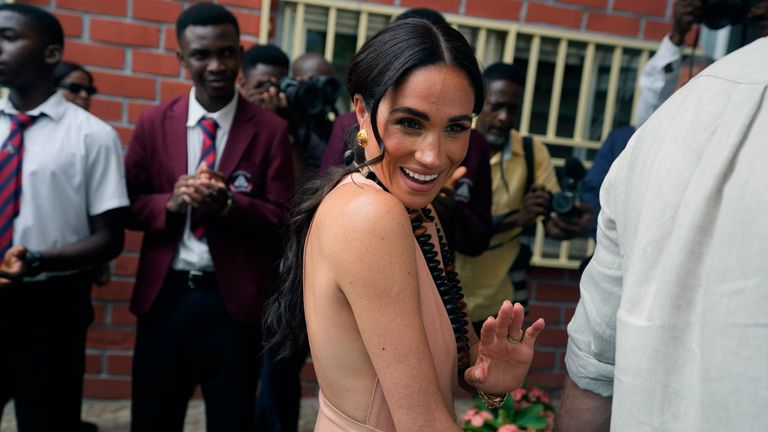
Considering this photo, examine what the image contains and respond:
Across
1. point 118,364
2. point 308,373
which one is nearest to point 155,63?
point 118,364

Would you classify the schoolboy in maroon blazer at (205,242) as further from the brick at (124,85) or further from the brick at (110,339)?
the brick at (110,339)

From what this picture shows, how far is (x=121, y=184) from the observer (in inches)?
116

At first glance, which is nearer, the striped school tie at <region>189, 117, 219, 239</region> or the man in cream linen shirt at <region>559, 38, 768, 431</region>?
the man in cream linen shirt at <region>559, 38, 768, 431</region>

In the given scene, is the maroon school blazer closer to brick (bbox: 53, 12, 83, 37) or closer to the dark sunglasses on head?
the dark sunglasses on head

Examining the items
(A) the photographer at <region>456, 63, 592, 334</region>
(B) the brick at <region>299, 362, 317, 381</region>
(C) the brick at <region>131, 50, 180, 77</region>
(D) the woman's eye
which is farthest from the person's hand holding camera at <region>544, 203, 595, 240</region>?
(C) the brick at <region>131, 50, 180, 77</region>

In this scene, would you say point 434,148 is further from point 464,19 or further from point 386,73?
point 464,19

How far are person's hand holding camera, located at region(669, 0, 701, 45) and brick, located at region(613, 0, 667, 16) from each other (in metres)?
0.88

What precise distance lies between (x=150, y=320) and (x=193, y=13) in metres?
1.29

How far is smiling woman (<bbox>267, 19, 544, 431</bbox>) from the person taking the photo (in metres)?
1.37

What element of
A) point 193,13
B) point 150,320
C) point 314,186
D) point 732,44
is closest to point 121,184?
point 150,320

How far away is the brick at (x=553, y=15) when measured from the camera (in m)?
4.04

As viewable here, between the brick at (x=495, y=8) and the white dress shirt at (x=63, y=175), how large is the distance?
2.04 meters

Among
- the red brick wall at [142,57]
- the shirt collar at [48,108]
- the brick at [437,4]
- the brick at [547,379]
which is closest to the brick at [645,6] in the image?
the red brick wall at [142,57]

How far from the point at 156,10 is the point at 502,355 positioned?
9.46ft
